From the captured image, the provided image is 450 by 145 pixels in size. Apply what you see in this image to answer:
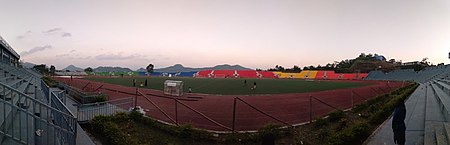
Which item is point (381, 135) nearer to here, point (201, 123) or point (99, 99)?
point (201, 123)

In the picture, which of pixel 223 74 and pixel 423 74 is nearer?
pixel 423 74

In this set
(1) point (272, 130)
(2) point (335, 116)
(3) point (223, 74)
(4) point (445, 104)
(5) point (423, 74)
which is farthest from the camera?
(3) point (223, 74)

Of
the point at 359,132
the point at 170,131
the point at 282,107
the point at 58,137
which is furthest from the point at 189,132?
the point at 282,107

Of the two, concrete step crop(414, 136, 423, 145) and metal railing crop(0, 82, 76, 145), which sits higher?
metal railing crop(0, 82, 76, 145)

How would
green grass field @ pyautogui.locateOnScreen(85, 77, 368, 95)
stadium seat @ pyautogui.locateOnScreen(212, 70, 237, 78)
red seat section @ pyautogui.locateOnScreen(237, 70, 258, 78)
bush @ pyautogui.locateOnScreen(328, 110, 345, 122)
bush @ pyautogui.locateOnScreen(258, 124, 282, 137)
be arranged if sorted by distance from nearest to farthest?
A: bush @ pyautogui.locateOnScreen(258, 124, 282, 137), bush @ pyautogui.locateOnScreen(328, 110, 345, 122), green grass field @ pyautogui.locateOnScreen(85, 77, 368, 95), stadium seat @ pyautogui.locateOnScreen(212, 70, 237, 78), red seat section @ pyautogui.locateOnScreen(237, 70, 258, 78)

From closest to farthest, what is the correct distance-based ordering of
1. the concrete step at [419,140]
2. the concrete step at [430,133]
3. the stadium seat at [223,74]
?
1. the concrete step at [430,133]
2. the concrete step at [419,140]
3. the stadium seat at [223,74]

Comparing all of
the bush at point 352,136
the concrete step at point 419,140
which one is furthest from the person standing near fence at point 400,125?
the bush at point 352,136

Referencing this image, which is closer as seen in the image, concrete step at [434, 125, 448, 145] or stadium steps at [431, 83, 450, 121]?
concrete step at [434, 125, 448, 145]

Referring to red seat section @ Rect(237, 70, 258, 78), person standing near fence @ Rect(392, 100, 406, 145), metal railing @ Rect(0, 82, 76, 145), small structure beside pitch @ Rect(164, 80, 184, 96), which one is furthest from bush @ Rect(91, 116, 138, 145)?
red seat section @ Rect(237, 70, 258, 78)

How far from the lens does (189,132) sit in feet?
29.5

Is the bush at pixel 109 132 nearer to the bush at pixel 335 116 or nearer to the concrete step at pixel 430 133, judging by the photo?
the concrete step at pixel 430 133

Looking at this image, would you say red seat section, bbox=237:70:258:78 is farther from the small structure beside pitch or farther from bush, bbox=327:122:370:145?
bush, bbox=327:122:370:145

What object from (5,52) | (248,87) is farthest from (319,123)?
(5,52)

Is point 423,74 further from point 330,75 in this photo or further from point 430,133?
point 430,133
